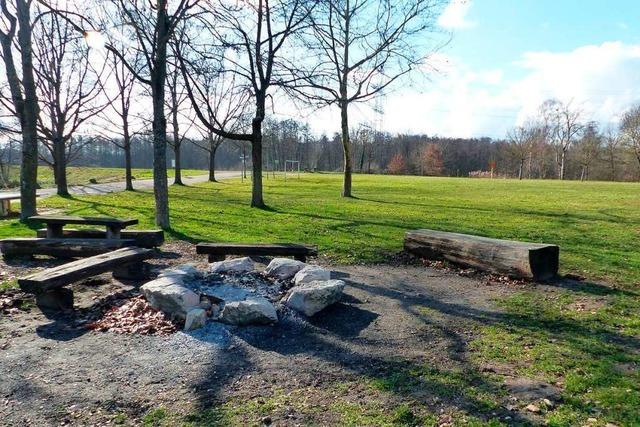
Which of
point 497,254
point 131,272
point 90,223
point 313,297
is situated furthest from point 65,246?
point 497,254

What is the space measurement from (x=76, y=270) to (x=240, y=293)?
5.99ft

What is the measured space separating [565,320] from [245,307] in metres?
3.42

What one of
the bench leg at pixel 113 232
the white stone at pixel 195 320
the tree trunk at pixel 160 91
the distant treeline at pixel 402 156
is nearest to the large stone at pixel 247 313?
the white stone at pixel 195 320

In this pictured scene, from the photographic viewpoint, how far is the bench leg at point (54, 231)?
7555 mm

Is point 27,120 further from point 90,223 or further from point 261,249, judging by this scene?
point 261,249

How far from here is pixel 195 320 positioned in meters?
4.45

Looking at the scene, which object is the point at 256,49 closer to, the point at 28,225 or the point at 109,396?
the point at 28,225

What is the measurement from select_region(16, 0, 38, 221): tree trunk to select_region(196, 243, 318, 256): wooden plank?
6440mm

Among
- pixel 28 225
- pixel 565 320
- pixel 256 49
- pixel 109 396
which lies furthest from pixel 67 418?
pixel 256 49

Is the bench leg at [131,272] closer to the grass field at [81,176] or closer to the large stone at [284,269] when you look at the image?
the large stone at [284,269]

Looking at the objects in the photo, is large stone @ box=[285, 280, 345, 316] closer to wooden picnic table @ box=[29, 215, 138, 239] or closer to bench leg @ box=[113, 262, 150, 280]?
bench leg @ box=[113, 262, 150, 280]

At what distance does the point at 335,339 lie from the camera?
436 centimetres

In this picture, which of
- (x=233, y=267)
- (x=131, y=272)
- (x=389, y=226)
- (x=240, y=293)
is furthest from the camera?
(x=389, y=226)

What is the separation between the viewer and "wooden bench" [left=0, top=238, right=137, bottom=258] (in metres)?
6.86
